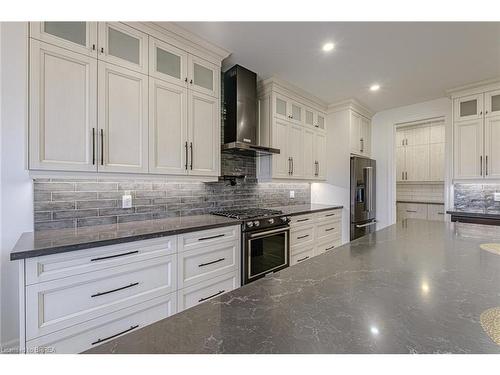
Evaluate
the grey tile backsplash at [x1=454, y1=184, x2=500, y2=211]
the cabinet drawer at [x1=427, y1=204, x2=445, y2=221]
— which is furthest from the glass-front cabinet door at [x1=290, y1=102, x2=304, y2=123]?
the cabinet drawer at [x1=427, y1=204, x2=445, y2=221]

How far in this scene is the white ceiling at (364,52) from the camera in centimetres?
197

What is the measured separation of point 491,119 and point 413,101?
3.35 ft

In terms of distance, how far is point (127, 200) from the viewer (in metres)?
2.08

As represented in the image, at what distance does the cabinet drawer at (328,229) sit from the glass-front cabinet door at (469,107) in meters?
2.19

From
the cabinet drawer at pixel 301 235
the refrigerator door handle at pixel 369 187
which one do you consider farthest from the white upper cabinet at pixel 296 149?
the refrigerator door handle at pixel 369 187

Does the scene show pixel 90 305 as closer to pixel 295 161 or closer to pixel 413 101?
pixel 295 161

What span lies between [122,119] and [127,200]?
71cm

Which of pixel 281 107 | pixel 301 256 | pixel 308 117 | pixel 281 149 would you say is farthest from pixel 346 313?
pixel 308 117

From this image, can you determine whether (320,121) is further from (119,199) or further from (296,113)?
(119,199)

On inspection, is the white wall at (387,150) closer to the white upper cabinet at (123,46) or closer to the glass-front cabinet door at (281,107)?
the glass-front cabinet door at (281,107)

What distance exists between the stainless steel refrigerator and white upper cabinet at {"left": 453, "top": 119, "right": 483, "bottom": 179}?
1109 mm

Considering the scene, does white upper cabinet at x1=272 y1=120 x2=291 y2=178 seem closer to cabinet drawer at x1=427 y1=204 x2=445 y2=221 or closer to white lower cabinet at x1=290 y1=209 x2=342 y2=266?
white lower cabinet at x1=290 y1=209 x2=342 y2=266

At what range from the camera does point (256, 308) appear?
2.15 ft
